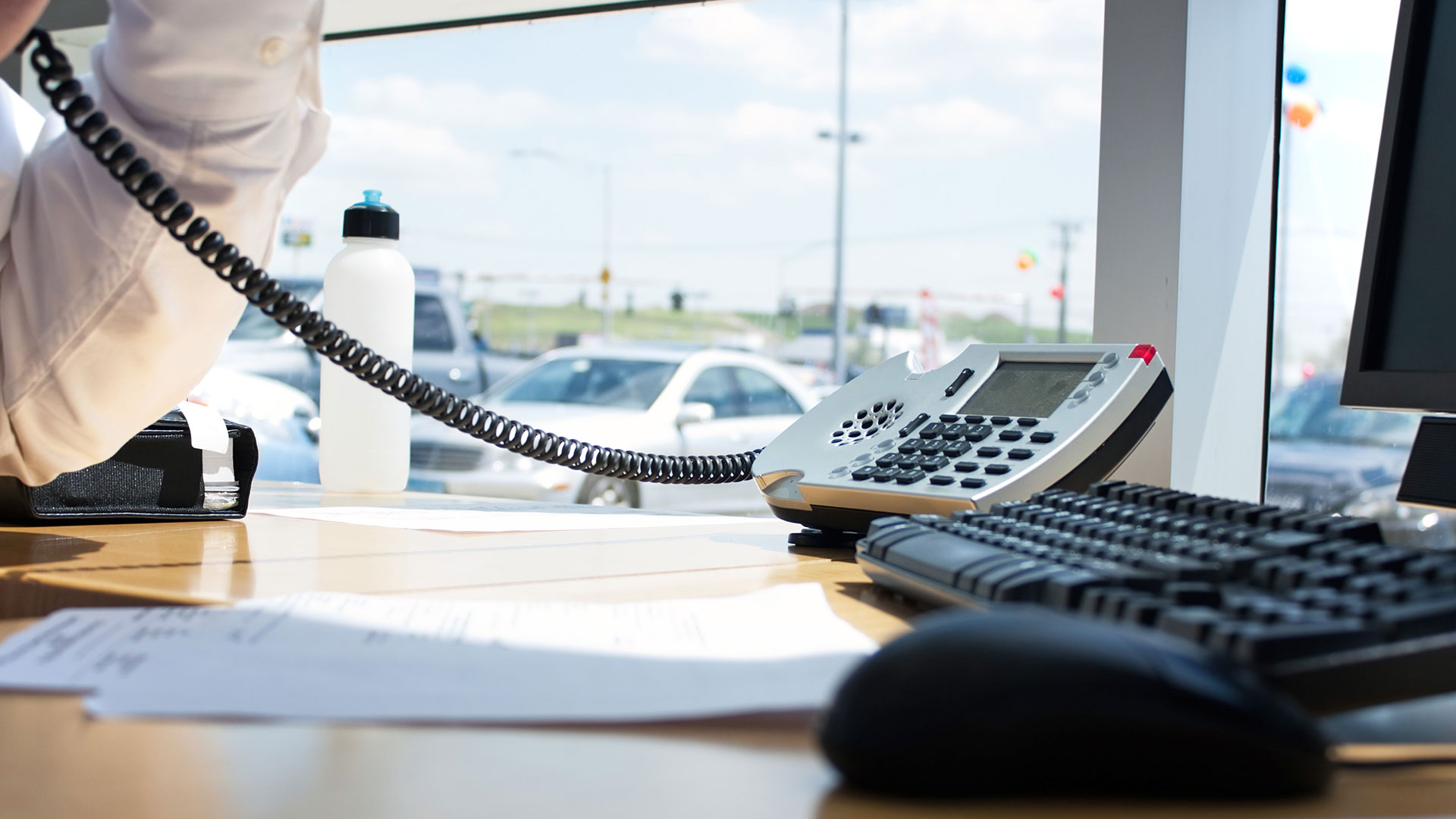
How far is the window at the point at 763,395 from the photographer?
4941 mm

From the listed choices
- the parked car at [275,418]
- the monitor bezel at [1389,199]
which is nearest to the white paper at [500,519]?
the monitor bezel at [1389,199]

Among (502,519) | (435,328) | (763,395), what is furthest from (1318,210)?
(435,328)

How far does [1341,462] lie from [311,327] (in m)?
2.30

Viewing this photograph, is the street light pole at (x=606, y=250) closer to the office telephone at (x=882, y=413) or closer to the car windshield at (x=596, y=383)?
the car windshield at (x=596, y=383)

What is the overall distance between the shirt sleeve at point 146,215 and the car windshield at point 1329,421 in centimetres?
78

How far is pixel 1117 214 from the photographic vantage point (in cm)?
110

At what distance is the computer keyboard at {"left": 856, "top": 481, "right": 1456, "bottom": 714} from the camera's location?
1.02 feet

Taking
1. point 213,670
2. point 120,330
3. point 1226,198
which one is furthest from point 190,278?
point 1226,198

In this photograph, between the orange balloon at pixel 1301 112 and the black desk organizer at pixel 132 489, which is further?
the orange balloon at pixel 1301 112

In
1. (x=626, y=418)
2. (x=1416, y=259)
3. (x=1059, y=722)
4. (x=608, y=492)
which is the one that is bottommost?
(x=608, y=492)

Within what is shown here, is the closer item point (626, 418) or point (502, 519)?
point (502, 519)

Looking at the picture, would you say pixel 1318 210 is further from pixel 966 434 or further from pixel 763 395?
pixel 763 395

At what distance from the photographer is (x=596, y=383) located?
15.1ft

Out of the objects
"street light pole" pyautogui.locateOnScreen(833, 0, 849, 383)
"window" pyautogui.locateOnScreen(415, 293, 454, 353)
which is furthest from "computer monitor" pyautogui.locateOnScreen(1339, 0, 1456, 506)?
"street light pole" pyautogui.locateOnScreen(833, 0, 849, 383)
